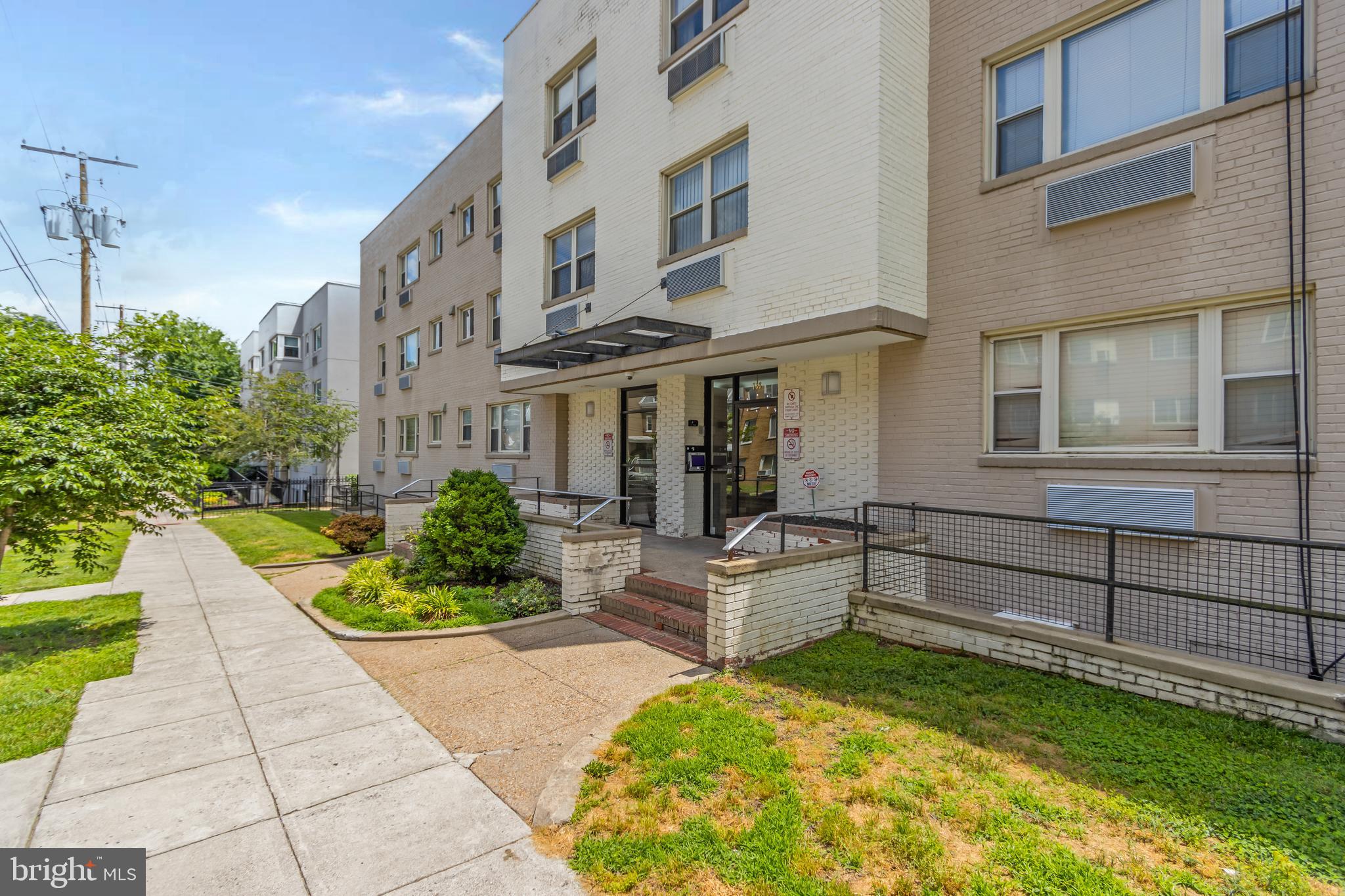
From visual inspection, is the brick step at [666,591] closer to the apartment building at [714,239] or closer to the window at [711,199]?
the apartment building at [714,239]

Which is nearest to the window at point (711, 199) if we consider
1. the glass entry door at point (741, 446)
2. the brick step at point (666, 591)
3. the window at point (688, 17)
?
the window at point (688, 17)

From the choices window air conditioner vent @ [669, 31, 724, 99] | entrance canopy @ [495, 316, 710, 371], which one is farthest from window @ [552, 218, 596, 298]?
window air conditioner vent @ [669, 31, 724, 99]

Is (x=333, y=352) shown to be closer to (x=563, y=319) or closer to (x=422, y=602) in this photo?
(x=563, y=319)

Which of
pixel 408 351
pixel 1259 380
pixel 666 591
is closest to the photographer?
pixel 1259 380

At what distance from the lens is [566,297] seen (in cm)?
1172

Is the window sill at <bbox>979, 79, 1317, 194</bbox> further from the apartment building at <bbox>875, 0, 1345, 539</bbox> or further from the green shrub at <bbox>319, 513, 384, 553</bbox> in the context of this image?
the green shrub at <bbox>319, 513, 384, 553</bbox>

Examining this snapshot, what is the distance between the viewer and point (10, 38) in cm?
1202

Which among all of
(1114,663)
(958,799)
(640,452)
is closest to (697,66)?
(640,452)

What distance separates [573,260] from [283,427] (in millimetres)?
18569

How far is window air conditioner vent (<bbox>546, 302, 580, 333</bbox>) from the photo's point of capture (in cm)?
1137

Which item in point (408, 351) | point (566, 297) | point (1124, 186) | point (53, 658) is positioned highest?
point (408, 351)

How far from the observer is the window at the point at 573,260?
11.6 meters

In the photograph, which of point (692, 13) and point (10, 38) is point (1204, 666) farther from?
point (10, 38)

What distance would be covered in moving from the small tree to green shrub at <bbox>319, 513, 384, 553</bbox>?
15.9ft
